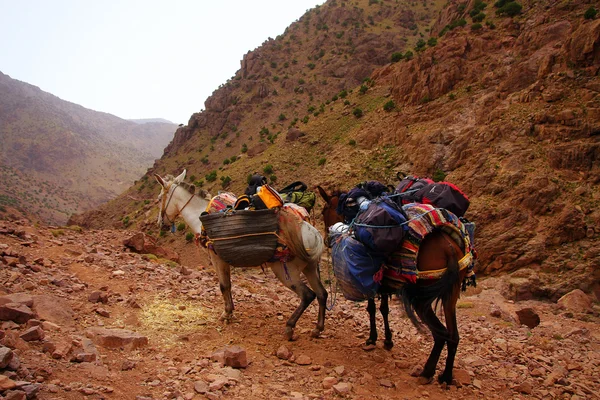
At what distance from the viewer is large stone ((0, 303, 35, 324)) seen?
4164 mm

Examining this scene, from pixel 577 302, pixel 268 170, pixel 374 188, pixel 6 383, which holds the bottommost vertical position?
pixel 577 302

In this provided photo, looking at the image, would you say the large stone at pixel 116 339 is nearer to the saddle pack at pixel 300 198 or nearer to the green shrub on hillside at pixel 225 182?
the saddle pack at pixel 300 198

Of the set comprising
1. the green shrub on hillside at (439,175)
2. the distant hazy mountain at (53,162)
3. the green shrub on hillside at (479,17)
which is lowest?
the distant hazy mountain at (53,162)

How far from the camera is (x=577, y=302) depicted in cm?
929

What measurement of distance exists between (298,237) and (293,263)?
1.39 ft

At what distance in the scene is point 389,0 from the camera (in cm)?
5281

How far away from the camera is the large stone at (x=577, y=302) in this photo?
9.07 m

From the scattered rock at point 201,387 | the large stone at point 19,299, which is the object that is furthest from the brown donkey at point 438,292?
the large stone at point 19,299

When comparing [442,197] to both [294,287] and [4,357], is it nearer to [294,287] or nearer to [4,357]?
[294,287]

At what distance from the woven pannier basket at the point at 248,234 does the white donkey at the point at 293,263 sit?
0.21 m

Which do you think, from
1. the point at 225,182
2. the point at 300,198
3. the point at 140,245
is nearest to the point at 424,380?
the point at 300,198

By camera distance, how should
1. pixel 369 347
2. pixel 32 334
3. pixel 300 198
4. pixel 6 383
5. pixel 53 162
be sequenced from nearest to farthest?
pixel 6 383 → pixel 32 334 → pixel 369 347 → pixel 300 198 → pixel 53 162

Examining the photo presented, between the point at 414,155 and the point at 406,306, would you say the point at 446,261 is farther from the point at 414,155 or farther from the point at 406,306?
the point at 414,155

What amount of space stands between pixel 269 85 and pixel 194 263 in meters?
31.5
